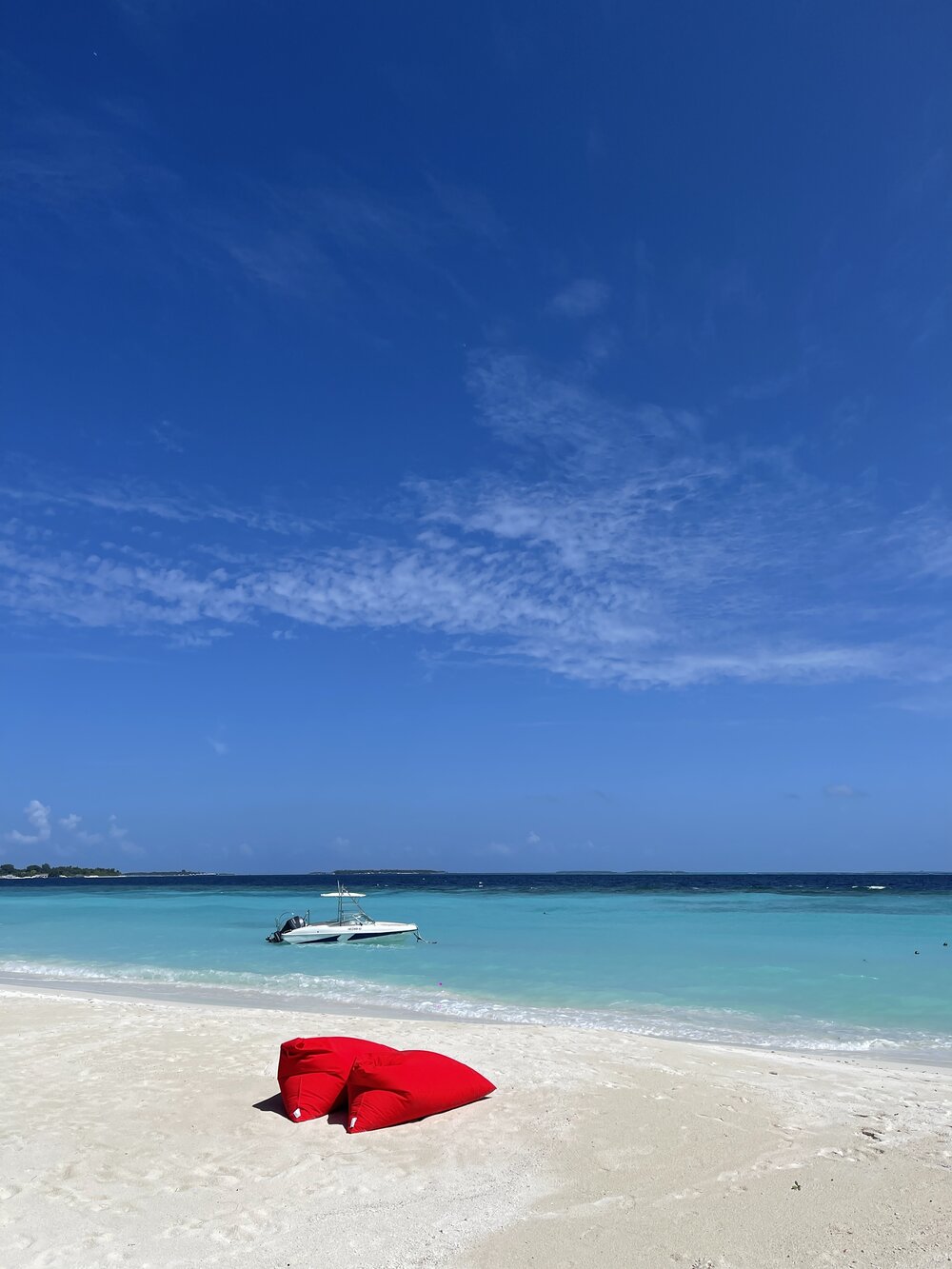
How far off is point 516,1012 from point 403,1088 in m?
9.11

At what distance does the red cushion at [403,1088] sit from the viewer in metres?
7.49

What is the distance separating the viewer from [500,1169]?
21.8ft

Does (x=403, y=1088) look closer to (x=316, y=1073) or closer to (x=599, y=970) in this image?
(x=316, y=1073)

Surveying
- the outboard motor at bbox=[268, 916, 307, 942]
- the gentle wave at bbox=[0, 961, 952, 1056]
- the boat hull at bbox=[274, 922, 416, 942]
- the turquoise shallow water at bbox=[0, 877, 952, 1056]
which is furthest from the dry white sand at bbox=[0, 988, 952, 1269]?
the outboard motor at bbox=[268, 916, 307, 942]

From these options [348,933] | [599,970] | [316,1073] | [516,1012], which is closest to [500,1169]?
[316,1073]

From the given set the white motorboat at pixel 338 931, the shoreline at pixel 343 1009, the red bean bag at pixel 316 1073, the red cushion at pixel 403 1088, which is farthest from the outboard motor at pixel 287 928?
the red cushion at pixel 403 1088

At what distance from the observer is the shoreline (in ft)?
40.6

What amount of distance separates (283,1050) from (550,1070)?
328 centimetres

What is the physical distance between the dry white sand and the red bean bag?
0.65 feet

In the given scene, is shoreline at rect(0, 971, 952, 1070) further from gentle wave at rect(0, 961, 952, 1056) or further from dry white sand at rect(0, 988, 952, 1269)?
dry white sand at rect(0, 988, 952, 1269)

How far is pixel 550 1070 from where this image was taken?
Answer: 9.91m

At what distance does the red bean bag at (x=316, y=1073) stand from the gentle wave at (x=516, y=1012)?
6.94 m

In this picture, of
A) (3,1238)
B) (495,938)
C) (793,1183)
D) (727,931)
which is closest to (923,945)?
(727,931)

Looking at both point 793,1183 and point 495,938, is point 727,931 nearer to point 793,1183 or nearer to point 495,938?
point 495,938
